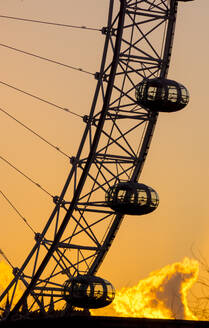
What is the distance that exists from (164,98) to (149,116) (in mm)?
3095

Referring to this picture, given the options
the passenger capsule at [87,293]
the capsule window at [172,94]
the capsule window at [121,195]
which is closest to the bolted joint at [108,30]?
the capsule window at [172,94]

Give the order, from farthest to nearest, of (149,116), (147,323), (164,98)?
(149,116) → (164,98) → (147,323)

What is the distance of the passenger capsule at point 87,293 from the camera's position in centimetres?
4616

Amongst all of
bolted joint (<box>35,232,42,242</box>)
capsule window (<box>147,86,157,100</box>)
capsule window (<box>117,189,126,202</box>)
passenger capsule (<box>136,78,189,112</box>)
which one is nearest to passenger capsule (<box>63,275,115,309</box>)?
bolted joint (<box>35,232,42,242</box>)

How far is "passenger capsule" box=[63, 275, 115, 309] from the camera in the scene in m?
46.2

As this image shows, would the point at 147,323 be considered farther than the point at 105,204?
No

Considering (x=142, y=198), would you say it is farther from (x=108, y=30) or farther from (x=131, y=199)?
(x=108, y=30)

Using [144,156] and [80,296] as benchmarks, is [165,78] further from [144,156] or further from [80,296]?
[80,296]

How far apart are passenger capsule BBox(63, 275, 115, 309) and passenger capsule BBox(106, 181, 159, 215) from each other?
10.1 feet

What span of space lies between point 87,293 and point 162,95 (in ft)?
24.5

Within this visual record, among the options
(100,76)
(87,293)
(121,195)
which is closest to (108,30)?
(100,76)

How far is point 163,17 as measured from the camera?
46.6 metres

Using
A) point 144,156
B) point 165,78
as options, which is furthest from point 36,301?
point 165,78

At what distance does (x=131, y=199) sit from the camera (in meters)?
44.5
